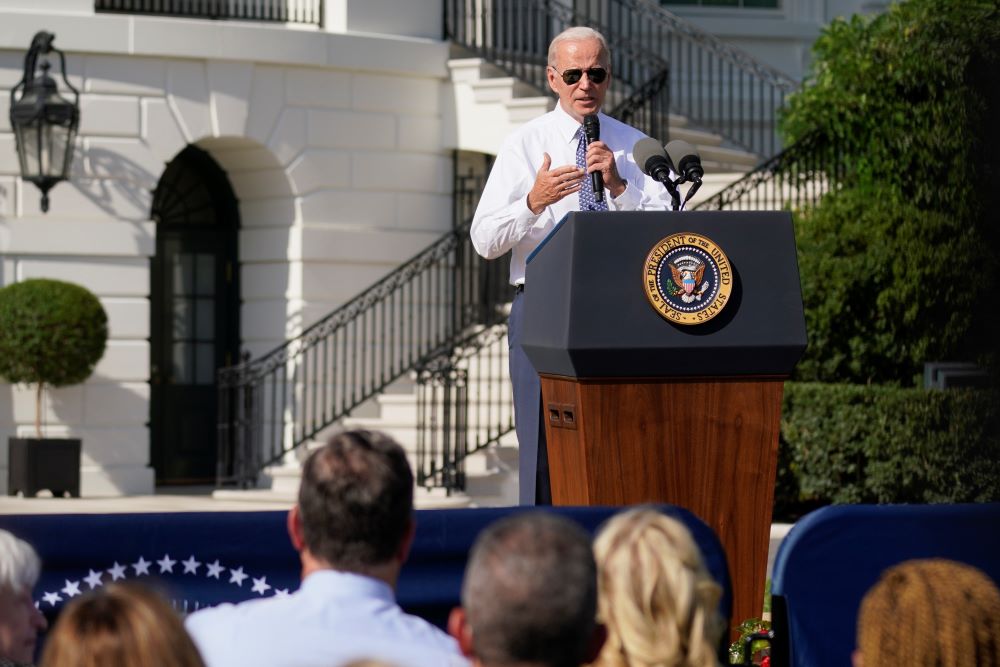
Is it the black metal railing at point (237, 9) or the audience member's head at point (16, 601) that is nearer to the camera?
the audience member's head at point (16, 601)

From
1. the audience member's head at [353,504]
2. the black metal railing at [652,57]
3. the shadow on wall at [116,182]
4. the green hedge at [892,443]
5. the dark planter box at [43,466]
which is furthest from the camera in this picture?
the black metal railing at [652,57]

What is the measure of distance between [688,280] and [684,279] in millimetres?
12

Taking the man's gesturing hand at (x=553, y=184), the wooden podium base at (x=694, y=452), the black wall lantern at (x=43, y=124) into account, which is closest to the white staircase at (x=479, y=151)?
the black wall lantern at (x=43, y=124)

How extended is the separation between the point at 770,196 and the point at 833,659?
12.3 meters

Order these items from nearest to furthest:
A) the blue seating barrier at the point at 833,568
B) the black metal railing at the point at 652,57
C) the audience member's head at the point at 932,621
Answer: the audience member's head at the point at 932,621
the blue seating barrier at the point at 833,568
the black metal railing at the point at 652,57

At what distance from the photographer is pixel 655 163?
17.6ft

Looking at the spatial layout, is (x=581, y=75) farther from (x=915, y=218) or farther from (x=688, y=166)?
(x=915, y=218)

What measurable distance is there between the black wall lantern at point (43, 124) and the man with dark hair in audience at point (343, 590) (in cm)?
1236

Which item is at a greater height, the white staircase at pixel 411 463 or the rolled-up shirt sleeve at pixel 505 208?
the rolled-up shirt sleeve at pixel 505 208

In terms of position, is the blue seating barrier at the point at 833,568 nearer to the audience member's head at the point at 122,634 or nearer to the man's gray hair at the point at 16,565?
the man's gray hair at the point at 16,565

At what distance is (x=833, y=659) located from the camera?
4.22 m

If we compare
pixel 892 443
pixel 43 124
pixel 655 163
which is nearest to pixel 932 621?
pixel 655 163

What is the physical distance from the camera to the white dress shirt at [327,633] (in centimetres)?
311

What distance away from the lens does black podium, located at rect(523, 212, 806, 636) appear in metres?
5.05
